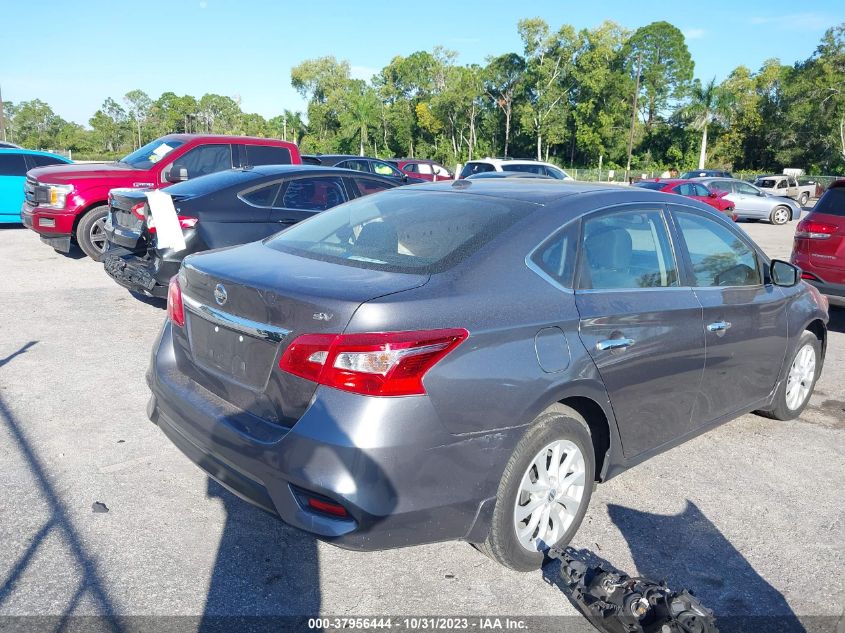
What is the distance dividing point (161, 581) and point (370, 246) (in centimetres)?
169

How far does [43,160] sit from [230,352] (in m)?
13.0

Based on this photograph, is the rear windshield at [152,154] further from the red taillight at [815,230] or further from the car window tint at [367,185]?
the red taillight at [815,230]

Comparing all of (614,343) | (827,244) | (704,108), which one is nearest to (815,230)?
(827,244)

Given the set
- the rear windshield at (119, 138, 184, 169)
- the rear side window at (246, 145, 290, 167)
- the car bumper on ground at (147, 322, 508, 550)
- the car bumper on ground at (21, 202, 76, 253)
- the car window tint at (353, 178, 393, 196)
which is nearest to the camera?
the car bumper on ground at (147, 322, 508, 550)

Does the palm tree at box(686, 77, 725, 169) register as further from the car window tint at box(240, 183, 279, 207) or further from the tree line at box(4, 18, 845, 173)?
the car window tint at box(240, 183, 279, 207)

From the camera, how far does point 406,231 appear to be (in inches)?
132

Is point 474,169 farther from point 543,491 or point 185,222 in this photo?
point 543,491

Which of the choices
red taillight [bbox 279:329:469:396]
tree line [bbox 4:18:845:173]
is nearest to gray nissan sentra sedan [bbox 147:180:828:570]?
red taillight [bbox 279:329:469:396]

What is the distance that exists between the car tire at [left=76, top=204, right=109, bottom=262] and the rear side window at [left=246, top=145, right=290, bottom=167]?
2.31 metres

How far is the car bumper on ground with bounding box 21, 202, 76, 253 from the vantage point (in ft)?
31.7

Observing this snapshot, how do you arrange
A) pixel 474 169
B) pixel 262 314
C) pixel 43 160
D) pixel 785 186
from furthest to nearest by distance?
pixel 785 186 → pixel 474 169 → pixel 43 160 → pixel 262 314

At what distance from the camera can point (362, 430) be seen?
244cm

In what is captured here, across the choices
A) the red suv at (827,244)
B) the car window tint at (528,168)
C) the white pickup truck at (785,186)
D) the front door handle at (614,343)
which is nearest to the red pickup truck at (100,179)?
the front door handle at (614,343)

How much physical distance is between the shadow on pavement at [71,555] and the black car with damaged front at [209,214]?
303cm
